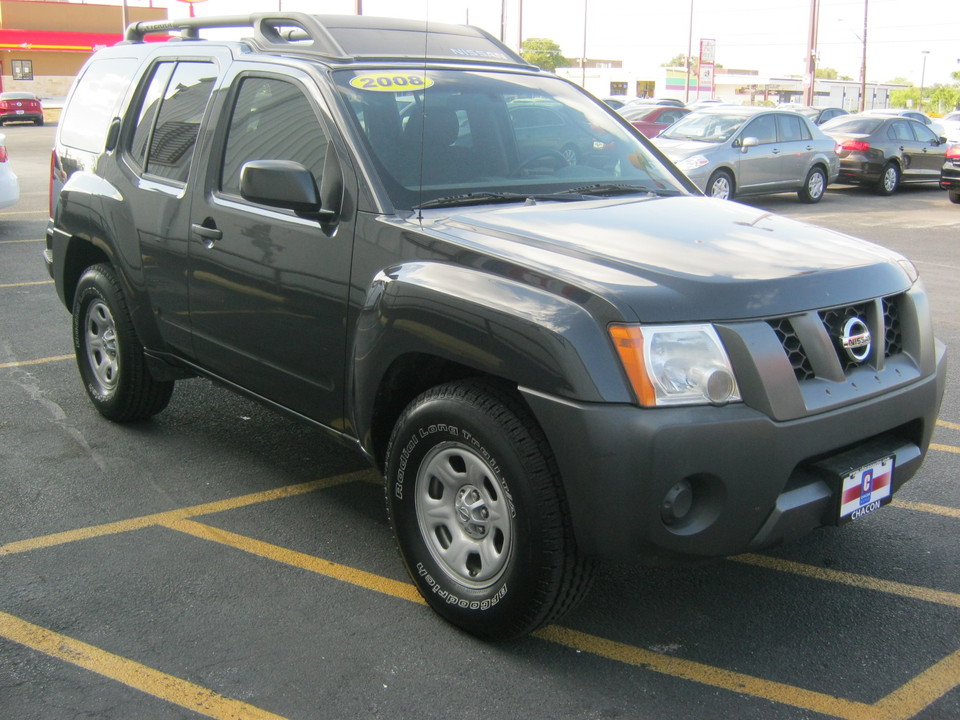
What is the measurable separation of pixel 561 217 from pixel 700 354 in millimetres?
1000

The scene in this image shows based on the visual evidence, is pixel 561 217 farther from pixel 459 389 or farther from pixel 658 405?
pixel 658 405

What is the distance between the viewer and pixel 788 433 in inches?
117

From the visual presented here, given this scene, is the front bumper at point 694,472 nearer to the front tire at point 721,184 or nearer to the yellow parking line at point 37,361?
the yellow parking line at point 37,361

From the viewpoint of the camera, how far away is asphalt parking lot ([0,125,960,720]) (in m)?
3.10

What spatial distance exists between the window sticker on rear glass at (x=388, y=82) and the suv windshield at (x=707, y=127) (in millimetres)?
12913

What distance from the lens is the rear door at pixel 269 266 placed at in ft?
12.7

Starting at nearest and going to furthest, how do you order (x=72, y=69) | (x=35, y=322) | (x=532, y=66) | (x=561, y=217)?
(x=561, y=217) → (x=532, y=66) → (x=35, y=322) → (x=72, y=69)

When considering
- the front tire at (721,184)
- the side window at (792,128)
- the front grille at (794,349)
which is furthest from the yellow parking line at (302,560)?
the side window at (792,128)

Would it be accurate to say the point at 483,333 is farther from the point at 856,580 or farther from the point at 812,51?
the point at 812,51

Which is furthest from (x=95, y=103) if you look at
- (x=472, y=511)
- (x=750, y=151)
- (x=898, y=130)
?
(x=898, y=130)

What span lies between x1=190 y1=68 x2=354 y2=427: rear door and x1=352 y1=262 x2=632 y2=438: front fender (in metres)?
0.27

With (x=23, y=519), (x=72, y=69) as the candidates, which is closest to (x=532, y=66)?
(x=23, y=519)

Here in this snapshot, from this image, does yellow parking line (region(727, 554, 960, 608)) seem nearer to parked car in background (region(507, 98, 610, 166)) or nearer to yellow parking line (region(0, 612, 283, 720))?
parked car in background (region(507, 98, 610, 166))

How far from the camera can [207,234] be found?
440 cm
